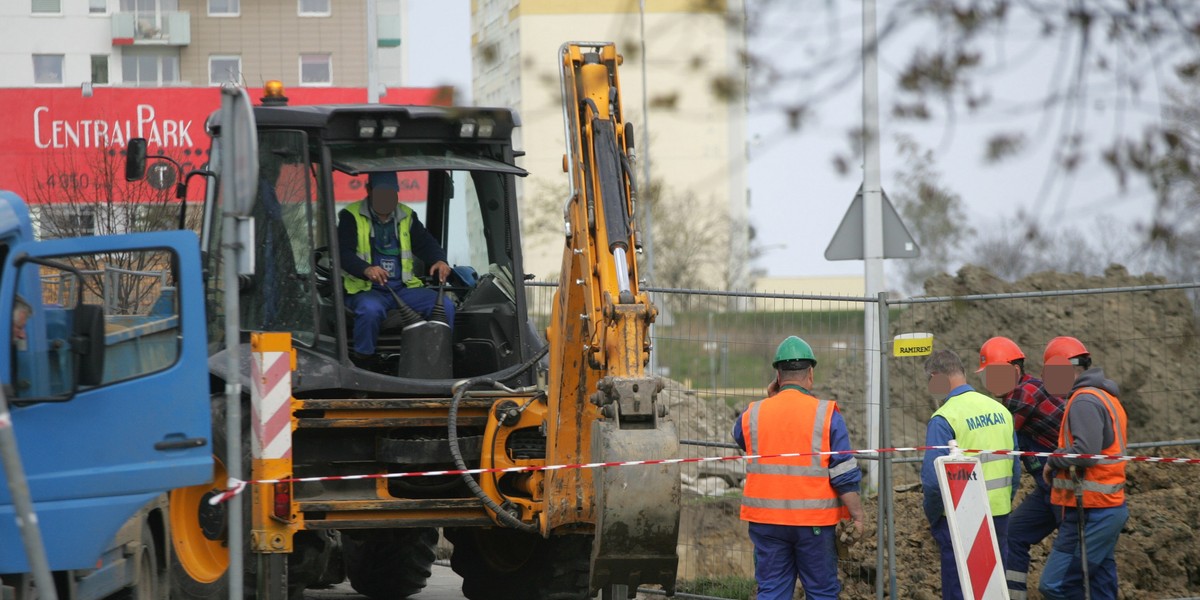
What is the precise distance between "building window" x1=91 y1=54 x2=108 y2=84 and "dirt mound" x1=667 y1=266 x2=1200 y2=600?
37.0 m

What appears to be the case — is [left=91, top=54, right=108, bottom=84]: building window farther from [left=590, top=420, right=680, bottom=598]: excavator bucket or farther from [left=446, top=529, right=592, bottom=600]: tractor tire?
[left=590, top=420, right=680, bottom=598]: excavator bucket

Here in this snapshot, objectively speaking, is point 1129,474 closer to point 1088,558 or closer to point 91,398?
point 1088,558

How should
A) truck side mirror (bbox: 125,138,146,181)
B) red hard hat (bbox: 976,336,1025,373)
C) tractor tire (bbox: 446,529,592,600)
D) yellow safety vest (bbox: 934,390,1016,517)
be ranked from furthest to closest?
red hard hat (bbox: 976,336,1025,373)
tractor tire (bbox: 446,529,592,600)
yellow safety vest (bbox: 934,390,1016,517)
truck side mirror (bbox: 125,138,146,181)

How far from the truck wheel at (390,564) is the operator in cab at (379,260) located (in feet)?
6.83

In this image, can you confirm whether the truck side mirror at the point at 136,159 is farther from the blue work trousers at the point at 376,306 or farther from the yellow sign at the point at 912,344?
the yellow sign at the point at 912,344

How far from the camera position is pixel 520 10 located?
410 cm

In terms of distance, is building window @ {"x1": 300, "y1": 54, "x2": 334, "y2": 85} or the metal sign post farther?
building window @ {"x1": 300, "y1": 54, "x2": 334, "y2": 85}

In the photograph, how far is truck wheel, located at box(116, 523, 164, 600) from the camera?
26.5ft

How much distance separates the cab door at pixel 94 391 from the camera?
6844 millimetres

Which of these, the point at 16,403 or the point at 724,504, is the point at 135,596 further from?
the point at 724,504

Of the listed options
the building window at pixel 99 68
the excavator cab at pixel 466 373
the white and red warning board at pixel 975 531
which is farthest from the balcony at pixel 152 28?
the white and red warning board at pixel 975 531

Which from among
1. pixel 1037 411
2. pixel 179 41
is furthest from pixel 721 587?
pixel 179 41

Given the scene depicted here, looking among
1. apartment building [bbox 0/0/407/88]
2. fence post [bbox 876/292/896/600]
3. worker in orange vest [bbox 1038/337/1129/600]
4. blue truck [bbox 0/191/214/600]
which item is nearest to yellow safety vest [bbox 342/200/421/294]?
blue truck [bbox 0/191/214/600]

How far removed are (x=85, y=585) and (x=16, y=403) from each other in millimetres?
991
